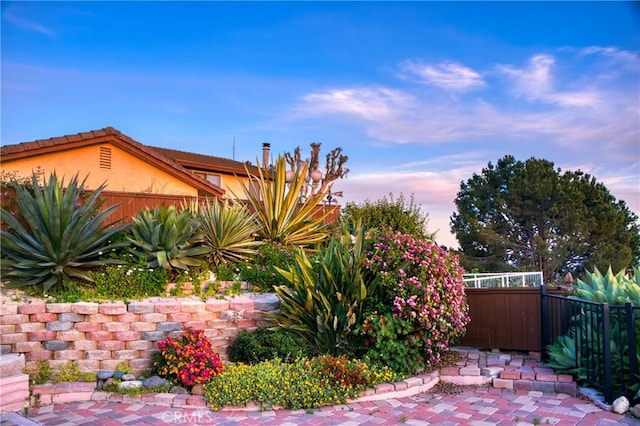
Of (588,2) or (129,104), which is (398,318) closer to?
(588,2)

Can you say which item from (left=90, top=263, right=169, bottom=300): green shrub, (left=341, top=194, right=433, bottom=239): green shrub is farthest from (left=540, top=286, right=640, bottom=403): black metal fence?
(left=90, top=263, right=169, bottom=300): green shrub

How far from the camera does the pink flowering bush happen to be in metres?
6.13

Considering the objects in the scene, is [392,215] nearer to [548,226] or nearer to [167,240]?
[167,240]

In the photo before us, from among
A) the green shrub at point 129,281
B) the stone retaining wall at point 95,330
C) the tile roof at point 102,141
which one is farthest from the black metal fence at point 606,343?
the tile roof at point 102,141

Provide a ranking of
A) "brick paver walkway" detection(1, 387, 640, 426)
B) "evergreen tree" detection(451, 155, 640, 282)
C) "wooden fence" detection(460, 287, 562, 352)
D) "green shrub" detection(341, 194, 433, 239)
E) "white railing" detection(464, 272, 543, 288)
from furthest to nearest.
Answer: "evergreen tree" detection(451, 155, 640, 282) → "green shrub" detection(341, 194, 433, 239) → "white railing" detection(464, 272, 543, 288) → "wooden fence" detection(460, 287, 562, 352) → "brick paver walkway" detection(1, 387, 640, 426)

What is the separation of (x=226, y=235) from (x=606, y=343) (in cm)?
560

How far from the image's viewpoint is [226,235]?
8.34 meters

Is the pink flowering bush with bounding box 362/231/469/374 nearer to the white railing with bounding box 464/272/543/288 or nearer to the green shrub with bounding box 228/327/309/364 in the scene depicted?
the green shrub with bounding box 228/327/309/364

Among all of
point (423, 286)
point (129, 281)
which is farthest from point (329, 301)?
point (129, 281)

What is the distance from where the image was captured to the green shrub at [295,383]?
520cm

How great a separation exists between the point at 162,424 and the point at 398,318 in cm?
297

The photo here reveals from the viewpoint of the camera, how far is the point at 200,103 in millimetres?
9742

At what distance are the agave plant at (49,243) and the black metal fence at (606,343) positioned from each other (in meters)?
6.39

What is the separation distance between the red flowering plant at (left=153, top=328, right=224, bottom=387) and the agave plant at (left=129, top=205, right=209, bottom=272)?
1623mm
